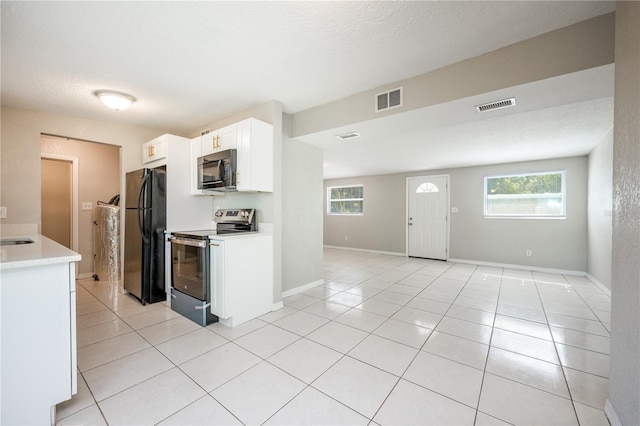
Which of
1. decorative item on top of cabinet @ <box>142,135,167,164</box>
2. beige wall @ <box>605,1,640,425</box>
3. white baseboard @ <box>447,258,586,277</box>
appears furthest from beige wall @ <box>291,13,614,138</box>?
white baseboard @ <box>447,258,586,277</box>

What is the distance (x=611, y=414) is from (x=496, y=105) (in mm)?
2296

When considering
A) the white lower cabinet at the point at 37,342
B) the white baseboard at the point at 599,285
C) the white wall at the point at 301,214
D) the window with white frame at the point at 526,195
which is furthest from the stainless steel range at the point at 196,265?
the window with white frame at the point at 526,195

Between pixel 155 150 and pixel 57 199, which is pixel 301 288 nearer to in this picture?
pixel 155 150

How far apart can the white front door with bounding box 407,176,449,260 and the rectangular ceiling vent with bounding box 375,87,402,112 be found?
14.5 ft

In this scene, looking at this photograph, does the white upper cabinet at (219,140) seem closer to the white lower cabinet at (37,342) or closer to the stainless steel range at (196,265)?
the stainless steel range at (196,265)

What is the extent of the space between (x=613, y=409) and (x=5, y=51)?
477cm

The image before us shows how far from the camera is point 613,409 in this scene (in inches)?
55.1

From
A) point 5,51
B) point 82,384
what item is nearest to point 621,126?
point 82,384

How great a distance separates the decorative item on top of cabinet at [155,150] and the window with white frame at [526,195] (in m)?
6.29

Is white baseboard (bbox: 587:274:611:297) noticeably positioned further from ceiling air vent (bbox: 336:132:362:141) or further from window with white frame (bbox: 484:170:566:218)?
ceiling air vent (bbox: 336:132:362:141)

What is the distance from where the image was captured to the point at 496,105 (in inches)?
92.9

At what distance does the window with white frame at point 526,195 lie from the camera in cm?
511

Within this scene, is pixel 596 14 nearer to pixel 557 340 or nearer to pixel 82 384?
pixel 557 340

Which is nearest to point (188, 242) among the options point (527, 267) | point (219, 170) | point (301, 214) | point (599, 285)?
point (219, 170)
